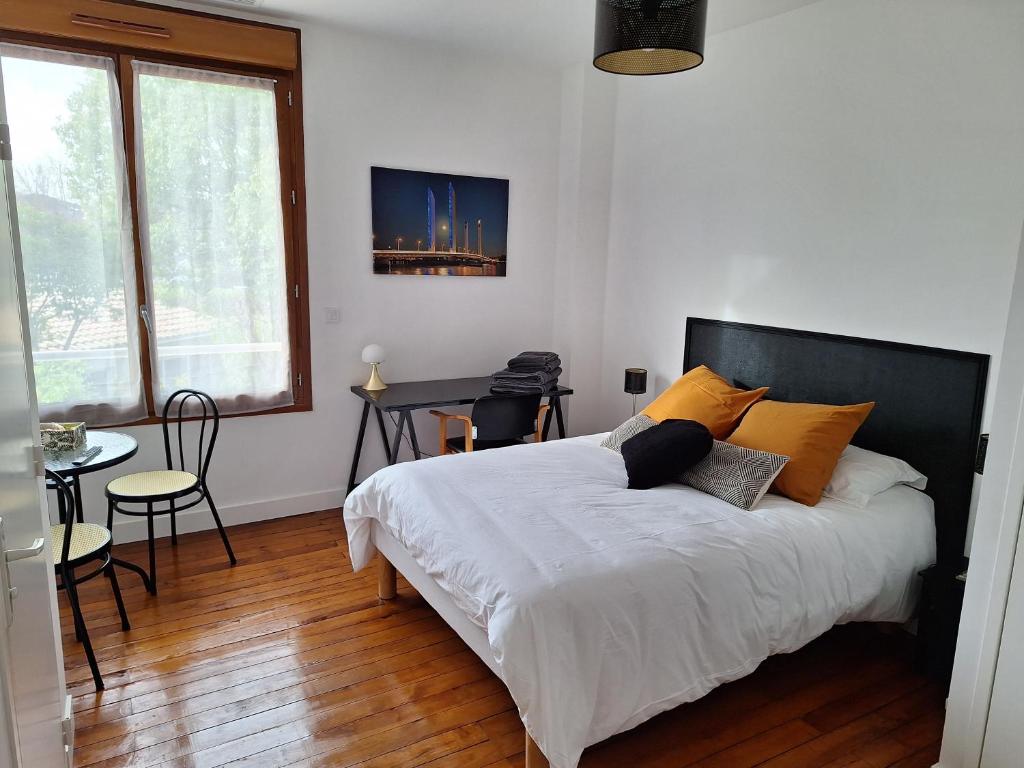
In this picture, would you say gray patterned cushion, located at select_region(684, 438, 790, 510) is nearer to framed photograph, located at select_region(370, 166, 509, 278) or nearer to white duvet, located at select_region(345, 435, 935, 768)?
white duvet, located at select_region(345, 435, 935, 768)

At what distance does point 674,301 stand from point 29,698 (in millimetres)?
3498

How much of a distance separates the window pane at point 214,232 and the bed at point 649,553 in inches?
53.0

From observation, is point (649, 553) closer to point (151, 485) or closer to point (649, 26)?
point (649, 26)

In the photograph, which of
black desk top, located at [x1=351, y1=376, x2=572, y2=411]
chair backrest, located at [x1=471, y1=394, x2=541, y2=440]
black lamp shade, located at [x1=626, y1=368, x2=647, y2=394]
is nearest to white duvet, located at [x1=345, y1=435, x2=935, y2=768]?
chair backrest, located at [x1=471, y1=394, x2=541, y2=440]

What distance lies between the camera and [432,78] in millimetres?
4070

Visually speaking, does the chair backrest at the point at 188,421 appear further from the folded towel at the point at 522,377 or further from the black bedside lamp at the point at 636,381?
the black bedside lamp at the point at 636,381

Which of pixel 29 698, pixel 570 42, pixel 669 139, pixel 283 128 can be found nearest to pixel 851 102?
pixel 669 139

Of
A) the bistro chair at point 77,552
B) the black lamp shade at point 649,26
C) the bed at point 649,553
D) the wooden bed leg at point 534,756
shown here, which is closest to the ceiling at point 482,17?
the black lamp shade at point 649,26

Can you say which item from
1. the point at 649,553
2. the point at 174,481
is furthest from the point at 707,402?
the point at 174,481

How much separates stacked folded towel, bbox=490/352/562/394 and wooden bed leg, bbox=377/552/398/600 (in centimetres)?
135

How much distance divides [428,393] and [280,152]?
154cm

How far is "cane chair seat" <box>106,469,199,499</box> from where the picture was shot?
10.1 ft

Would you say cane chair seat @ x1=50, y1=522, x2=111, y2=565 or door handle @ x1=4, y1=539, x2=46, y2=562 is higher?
door handle @ x1=4, y1=539, x2=46, y2=562

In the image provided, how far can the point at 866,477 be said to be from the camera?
9.00 feet
